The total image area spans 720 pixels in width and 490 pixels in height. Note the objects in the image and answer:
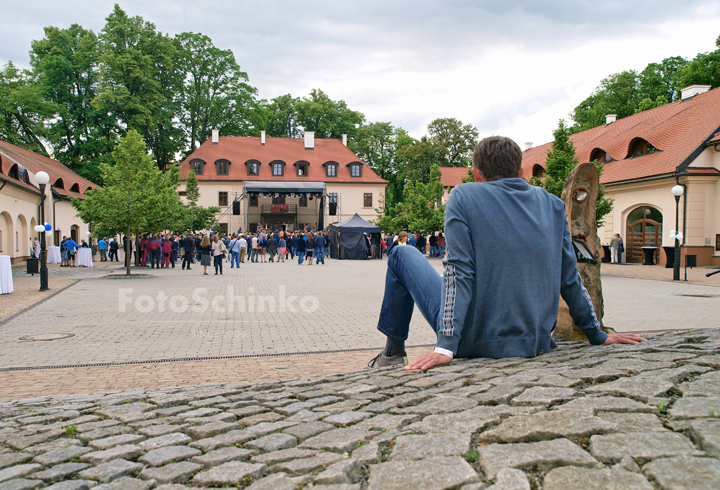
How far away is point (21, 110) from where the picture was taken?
40.2 m

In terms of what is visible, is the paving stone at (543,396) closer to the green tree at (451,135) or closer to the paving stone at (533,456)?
the paving stone at (533,456)

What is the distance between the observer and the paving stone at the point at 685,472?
1.59 meters

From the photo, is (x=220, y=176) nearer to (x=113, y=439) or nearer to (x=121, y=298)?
(x=121, y=298)

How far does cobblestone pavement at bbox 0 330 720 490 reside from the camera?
1.81m

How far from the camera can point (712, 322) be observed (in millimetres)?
9164

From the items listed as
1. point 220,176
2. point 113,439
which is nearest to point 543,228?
point 113,439

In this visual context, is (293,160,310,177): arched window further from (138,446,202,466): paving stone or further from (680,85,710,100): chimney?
(138,446,202,466): paving stone

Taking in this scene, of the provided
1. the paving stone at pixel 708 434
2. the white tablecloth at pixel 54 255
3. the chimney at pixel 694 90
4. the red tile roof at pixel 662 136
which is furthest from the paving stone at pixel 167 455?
the chimney at pixel 694 90

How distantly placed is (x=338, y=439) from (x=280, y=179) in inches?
Answer: 2223

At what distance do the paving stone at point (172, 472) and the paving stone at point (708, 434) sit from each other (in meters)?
1.79

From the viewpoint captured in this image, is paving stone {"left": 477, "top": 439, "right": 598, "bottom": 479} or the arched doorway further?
the arched doorway

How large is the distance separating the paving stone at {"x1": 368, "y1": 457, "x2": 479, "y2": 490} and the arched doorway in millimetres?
29048

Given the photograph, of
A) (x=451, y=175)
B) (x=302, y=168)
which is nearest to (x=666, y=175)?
(x=451, y=175)

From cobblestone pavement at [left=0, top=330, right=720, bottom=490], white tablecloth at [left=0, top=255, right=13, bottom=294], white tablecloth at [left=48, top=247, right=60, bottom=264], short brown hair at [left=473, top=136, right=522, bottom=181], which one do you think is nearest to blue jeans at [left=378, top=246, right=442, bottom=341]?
cobblestone pavement at [left=0, top=330, right=720, bottom=490]
